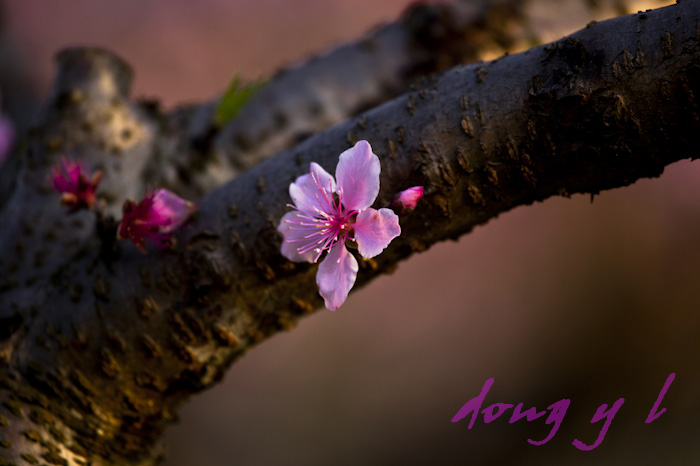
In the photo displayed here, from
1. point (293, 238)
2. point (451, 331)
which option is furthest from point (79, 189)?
point (451, 331)

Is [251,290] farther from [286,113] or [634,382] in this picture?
[634,382]

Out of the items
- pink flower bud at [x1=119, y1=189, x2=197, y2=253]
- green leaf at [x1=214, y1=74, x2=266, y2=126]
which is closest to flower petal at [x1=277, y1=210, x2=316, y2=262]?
pink flower bud at [x1=119, y1=189, x2=197, y2=253]

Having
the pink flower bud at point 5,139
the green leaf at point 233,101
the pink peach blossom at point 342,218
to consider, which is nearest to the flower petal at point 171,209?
the pink peach blossom at point 342,218

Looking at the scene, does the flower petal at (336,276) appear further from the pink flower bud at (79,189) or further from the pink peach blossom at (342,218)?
the pink flower bud at (79,189)

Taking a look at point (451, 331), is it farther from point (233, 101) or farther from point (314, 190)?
point (314, 190)

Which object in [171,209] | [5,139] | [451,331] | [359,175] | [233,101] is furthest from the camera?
[451,331]

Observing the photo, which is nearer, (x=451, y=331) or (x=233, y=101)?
(x=233, y=101)

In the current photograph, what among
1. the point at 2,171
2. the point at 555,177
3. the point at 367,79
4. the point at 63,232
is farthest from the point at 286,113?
the point at 2,171

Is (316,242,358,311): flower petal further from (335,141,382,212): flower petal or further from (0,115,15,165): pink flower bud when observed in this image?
(0,115,15,165): pink flower bud
